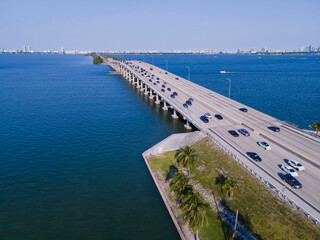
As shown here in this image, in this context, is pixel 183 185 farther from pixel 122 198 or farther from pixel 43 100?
pixel 43 100

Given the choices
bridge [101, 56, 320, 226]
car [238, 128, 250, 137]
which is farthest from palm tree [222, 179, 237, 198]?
car [238, 128, 250, 137]

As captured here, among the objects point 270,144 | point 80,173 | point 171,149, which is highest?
point 270,144

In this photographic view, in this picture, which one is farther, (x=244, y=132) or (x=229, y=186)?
(x=244, y=132)

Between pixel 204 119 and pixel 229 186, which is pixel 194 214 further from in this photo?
pixel 204 119

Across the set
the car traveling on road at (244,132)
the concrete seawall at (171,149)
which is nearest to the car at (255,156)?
the car traveling on road at (244,132)

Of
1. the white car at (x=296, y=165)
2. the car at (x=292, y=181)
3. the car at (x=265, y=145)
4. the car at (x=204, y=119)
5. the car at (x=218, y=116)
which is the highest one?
the car at (x=218, y=116)

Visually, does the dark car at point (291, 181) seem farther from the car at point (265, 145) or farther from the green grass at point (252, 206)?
the car at point (265, 145)

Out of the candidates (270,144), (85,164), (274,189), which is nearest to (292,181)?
(274,189)
